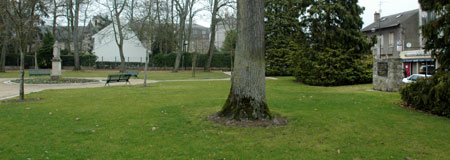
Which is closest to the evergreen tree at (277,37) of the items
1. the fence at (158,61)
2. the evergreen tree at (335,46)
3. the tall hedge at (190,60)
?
the evergreen tree at (335,46)

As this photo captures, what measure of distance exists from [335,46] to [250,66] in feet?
47.0

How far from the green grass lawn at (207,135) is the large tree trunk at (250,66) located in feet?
2.25

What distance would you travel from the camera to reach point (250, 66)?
22.8 feet

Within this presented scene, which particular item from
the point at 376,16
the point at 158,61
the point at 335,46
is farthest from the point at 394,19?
the point at 158,61

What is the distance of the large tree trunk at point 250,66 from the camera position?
6973 mm

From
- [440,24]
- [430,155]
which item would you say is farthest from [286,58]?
[430,155]

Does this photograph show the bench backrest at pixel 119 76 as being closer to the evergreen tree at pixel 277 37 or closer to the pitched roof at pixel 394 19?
the evergreen tree at pixel 277 37

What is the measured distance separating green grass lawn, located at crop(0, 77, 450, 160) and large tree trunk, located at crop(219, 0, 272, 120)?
2.25 ft

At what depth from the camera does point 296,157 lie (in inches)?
185

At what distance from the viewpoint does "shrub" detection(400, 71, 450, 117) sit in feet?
26.3

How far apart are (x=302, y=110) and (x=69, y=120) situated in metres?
5.81

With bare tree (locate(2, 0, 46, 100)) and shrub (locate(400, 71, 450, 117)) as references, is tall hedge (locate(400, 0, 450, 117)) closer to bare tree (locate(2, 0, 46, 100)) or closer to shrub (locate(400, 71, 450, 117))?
shrub (locate(400, 71, 450, 117))

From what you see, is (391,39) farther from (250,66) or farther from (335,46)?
(250,66)

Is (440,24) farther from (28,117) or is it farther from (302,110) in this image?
(28,117)
